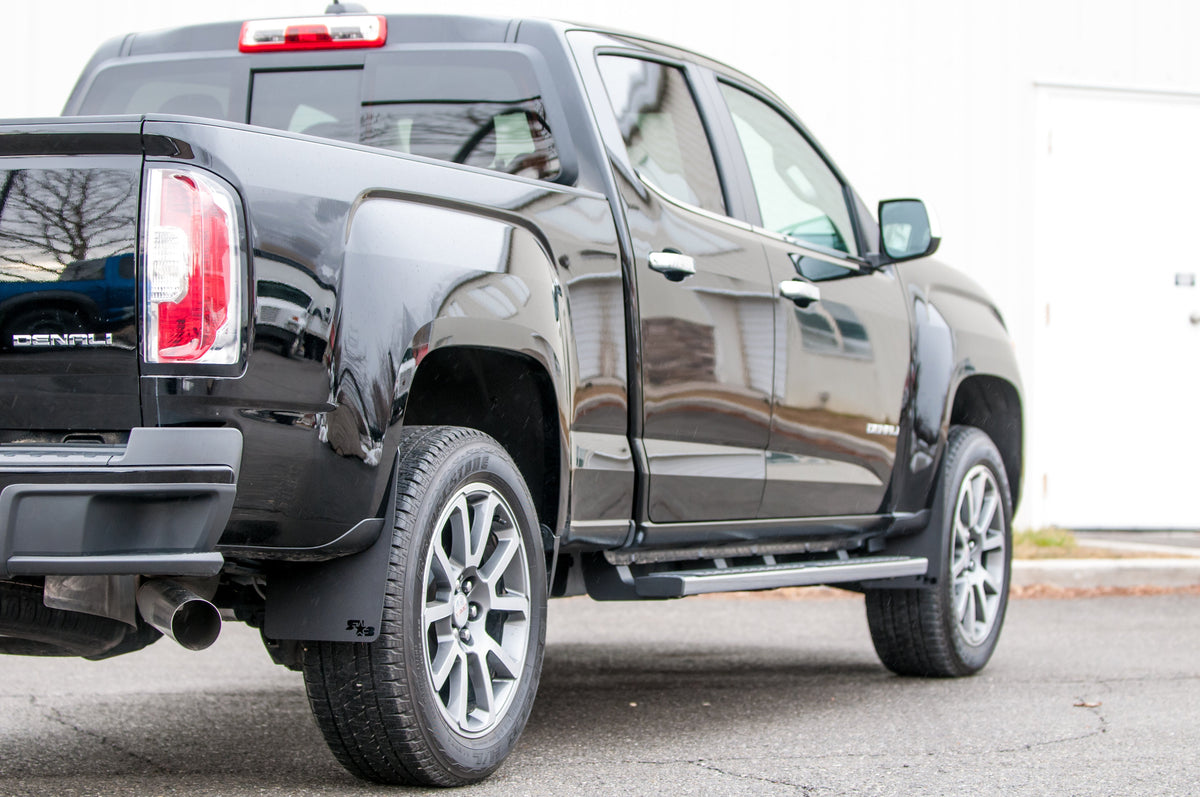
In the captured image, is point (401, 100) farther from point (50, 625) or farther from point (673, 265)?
point (50, 625)

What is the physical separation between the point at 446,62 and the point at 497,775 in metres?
1.88

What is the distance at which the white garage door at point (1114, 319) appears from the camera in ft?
33.7

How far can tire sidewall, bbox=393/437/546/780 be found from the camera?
3.11 m

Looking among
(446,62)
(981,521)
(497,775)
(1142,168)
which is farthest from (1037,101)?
(497,775)

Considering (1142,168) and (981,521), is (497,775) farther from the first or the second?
(1142,168)

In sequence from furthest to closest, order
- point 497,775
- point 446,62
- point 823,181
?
point 823,181 → point 446,62 → point 497,775

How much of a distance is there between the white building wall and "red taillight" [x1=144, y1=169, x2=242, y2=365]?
24.4ft

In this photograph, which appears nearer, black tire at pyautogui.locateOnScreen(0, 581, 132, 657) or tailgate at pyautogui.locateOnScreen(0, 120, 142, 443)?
tailgate at pyautogui.locateOnScreen(0, 120, 142, 443)

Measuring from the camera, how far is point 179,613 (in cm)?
292

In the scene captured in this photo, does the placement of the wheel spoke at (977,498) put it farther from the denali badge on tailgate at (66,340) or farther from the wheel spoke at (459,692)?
the denali badge on tailgate at (66,340)

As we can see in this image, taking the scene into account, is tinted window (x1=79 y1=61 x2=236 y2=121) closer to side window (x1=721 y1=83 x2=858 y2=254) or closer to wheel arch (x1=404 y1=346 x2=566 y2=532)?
wheel arch (x1=404 y1=346 x2=566 y2=532)

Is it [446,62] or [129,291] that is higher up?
[446,62]

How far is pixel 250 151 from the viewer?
111 inches

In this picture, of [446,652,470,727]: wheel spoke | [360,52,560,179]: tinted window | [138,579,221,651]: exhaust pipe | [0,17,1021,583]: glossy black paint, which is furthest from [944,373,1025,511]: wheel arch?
[138,579,221,651]: exhaust pipe
